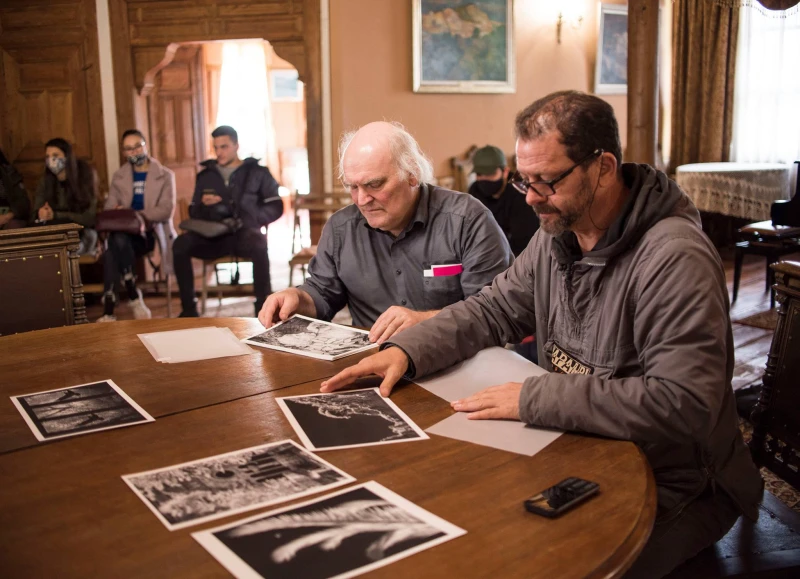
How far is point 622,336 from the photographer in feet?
5.57

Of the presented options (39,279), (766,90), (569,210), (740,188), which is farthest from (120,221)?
(766,90)

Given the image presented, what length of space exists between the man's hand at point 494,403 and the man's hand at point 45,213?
209 inches

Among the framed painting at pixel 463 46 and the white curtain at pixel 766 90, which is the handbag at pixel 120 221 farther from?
the white curtain at pixel 766 90

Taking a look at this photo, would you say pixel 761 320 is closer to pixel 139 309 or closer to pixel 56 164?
pixel 139 309

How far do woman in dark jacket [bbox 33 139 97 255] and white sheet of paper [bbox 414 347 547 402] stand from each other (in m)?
4.95

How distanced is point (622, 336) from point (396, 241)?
1.10 metres

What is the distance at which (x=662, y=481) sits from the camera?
1607 millimetres

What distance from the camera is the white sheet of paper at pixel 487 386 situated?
148cm

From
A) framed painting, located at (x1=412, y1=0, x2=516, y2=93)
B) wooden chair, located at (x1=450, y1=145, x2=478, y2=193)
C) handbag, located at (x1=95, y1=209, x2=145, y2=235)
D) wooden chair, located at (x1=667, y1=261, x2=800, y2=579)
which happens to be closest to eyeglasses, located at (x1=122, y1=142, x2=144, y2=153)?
handbag, located at (x1=95, y1=209, x2=145, y2=235)

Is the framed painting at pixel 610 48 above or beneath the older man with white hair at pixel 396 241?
above

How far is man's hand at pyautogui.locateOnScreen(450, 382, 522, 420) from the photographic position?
1560 millimetres

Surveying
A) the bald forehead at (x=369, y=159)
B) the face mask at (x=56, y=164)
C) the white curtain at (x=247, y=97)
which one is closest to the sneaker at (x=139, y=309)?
the face mask at (x=56, y=164)

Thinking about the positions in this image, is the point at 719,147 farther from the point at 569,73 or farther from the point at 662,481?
the point at 662,481

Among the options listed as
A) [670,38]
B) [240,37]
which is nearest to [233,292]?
[240,37]
